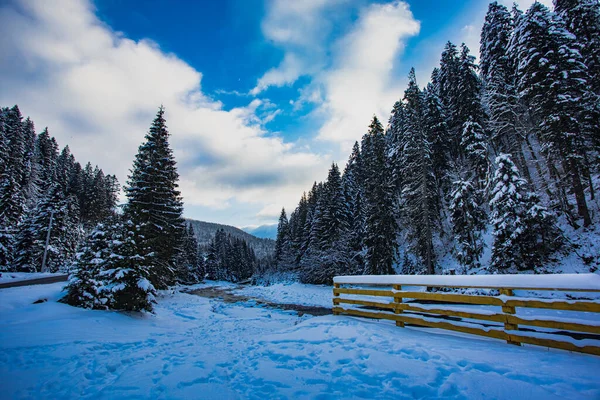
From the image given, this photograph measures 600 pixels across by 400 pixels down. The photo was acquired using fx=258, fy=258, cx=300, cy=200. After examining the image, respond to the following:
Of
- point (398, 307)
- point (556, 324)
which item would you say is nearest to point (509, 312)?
point (556, 324)

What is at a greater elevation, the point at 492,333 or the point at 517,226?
the point at 517,226

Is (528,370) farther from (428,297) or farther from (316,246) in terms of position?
(316,246)

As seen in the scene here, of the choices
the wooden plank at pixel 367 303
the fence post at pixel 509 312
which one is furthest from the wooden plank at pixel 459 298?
the wooden plank at pixel 367 303

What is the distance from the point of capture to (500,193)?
61.1 ft

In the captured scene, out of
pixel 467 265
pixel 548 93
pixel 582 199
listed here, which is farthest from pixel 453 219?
pixel 548 93

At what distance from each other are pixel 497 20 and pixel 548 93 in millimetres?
15948

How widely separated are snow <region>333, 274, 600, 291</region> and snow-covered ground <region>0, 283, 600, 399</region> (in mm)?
1114

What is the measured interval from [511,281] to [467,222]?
20.8 metres

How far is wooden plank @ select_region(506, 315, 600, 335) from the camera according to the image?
427 cm

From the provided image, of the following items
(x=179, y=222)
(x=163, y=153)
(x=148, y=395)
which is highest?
(x=163, y=153)

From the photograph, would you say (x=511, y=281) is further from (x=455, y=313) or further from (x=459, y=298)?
(x=455, y=313)

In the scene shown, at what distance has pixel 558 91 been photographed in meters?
18.4

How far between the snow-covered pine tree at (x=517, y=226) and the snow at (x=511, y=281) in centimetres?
1608

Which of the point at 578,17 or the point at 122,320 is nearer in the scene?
the point at 122,320
